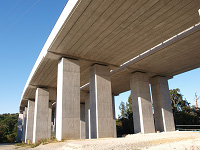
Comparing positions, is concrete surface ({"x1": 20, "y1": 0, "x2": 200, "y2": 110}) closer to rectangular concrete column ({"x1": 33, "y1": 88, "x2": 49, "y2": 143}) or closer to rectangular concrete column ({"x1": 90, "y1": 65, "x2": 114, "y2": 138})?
rectangular concrete column ({"x1": 90, "y1": 65, "x2": 114, "y2": 138})

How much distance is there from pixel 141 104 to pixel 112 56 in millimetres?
6371

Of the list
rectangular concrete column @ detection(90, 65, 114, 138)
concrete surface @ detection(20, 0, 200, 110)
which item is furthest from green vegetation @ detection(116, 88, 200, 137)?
rectangular concrete column @ detection(90, 65, 114, 138)

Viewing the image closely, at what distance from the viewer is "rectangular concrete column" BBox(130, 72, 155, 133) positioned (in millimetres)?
18172

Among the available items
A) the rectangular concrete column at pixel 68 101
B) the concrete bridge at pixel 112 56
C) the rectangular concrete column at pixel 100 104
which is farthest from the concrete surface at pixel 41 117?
the rectangular concrete column at pixel 100 104

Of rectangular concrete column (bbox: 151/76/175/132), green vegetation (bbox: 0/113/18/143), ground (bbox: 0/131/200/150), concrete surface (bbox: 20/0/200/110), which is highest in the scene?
concrete surface (bbox: 20/0/200/110)

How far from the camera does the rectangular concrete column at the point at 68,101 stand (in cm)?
1309

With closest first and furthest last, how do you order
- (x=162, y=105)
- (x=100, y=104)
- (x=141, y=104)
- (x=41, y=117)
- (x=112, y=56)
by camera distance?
1. (x=100, y=104)
2. (x=112, y=56)
3. (x=141, y=104)
4. (x=162, y=105)
5. (x=41, y=117)

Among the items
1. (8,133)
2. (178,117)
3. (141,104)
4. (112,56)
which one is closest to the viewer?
(112,56)

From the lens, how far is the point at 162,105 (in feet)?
65.3

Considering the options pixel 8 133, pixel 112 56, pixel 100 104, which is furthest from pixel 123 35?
pixel 8 133

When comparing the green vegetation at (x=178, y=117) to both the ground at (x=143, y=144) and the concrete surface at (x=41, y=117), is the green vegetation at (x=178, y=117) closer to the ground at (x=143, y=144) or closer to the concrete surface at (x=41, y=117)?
the concrete surface at (x=41, y=117)

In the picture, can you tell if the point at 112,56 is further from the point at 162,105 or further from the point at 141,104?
the point at 162,105

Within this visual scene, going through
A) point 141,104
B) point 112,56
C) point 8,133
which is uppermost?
point 112,56

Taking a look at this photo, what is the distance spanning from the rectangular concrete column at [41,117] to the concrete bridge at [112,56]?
0.38 ft
